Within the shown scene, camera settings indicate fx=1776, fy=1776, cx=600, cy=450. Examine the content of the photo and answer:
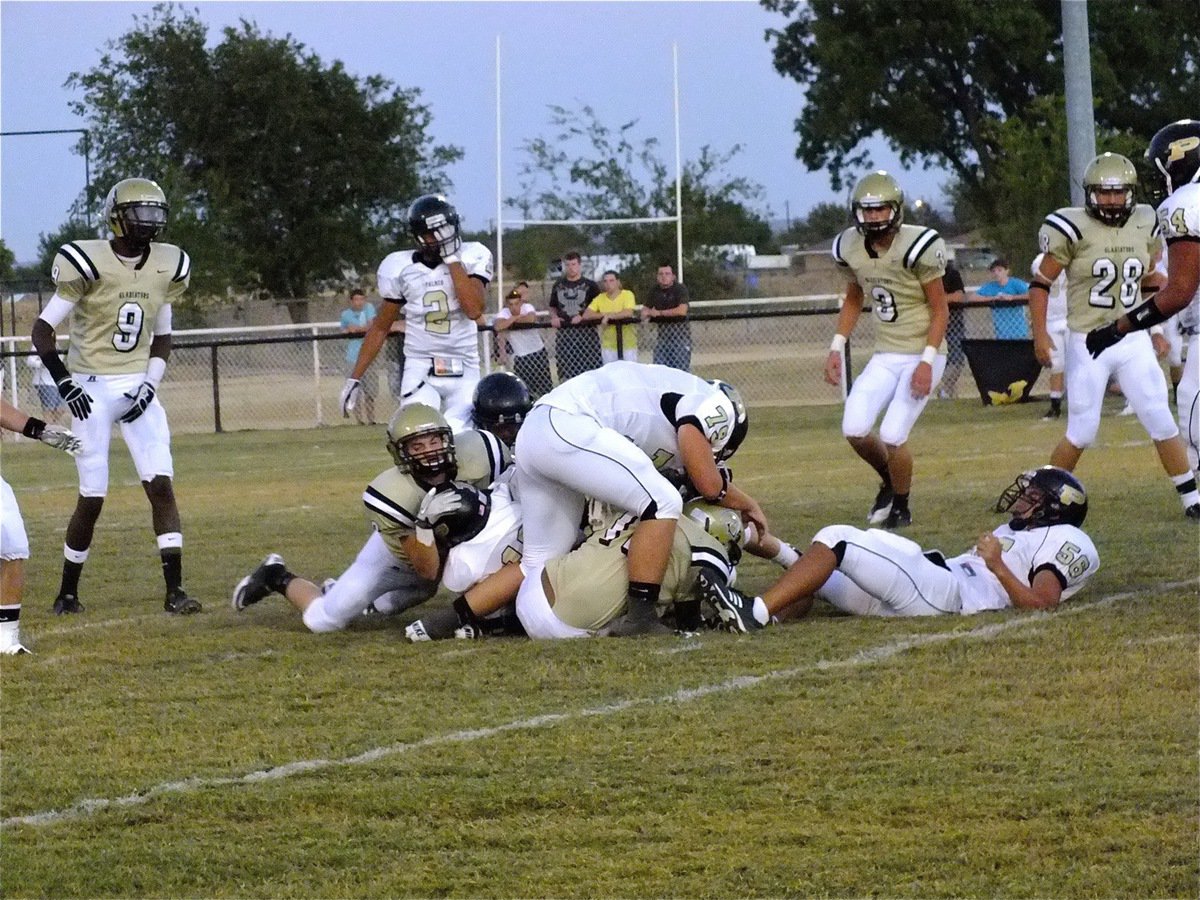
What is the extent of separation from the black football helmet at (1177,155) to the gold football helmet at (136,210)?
13.3 feet

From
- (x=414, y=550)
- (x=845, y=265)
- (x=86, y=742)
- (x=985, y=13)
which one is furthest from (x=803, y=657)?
(x=985, y=13)

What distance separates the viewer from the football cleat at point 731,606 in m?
6.31

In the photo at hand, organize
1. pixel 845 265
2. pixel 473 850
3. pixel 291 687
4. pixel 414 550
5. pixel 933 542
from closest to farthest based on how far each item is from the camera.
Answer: pixel 473 850 → pixel 291 687 → pixel 414 550 → pixel 933 542 → pixel 845 265

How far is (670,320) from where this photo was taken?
17.9 metres

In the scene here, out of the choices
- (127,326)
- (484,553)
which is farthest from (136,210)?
(484,553)

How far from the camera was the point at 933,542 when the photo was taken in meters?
8.55

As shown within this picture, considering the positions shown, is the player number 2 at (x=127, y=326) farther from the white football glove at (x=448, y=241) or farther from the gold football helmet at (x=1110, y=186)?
the gold football helmet at (x=1110, y=186)

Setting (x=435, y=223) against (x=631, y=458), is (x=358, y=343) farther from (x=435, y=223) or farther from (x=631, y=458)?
(x=631, y=458)

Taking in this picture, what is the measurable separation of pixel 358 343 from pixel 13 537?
1330 centimetres

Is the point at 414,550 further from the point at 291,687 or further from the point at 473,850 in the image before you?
the point at 473,850

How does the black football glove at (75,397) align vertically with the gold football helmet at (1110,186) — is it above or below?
below

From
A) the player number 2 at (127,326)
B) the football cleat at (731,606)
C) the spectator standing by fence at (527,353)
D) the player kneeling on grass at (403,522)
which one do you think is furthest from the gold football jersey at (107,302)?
the spectator standing by fence at (527,353)

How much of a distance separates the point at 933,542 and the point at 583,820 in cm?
465

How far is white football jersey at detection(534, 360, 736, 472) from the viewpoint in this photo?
6.33m
